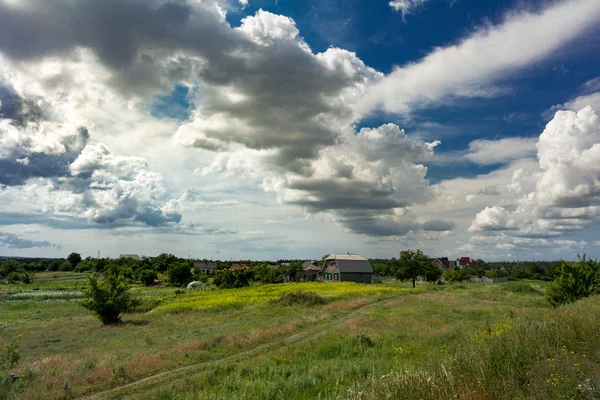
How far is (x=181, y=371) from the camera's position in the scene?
51.5 feet

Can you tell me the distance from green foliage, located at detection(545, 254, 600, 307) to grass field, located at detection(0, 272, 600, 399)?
6.89m

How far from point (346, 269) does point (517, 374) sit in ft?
284

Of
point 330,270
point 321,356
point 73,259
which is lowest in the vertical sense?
point 73,259

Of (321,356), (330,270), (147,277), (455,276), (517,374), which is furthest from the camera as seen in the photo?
(330,270)

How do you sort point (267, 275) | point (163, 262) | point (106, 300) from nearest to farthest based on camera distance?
point (106, 300), point (267, 275), point (163, 262)

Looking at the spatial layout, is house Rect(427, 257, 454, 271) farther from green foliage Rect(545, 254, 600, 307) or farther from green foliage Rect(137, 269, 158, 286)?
green foliage Rect(545, 254, 600, 307)

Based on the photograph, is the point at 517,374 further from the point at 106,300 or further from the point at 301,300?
the point at 106,300

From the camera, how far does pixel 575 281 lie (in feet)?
98.5

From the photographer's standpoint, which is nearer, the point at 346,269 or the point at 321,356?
the point at 321,356

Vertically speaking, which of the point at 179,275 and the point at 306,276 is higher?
the point at 179,275

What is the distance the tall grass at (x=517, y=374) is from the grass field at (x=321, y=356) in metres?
0.03

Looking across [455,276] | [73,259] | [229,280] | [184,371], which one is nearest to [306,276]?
[229,280]

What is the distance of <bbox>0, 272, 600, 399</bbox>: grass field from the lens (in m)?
7.45

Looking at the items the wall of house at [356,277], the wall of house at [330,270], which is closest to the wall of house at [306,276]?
the wall of house at [330,270]
